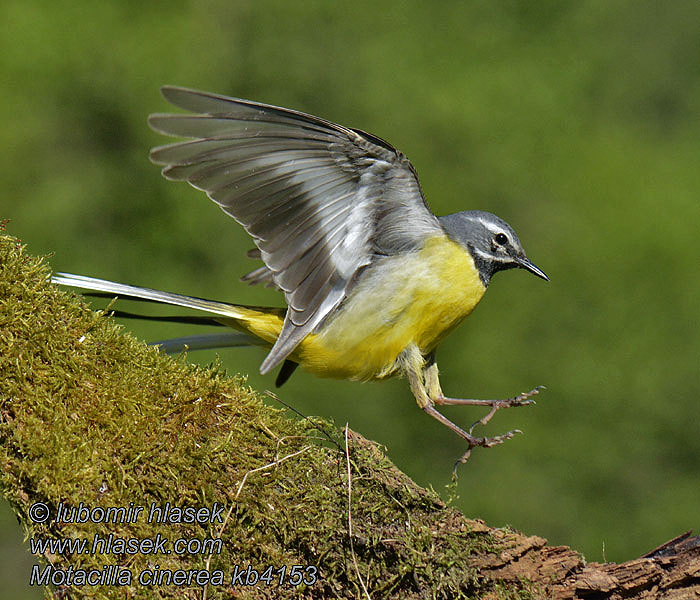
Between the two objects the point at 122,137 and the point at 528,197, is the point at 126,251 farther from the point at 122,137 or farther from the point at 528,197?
the point at 528,197

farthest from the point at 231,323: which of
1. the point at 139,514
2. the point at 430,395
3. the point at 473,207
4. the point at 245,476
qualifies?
the point at 473,207

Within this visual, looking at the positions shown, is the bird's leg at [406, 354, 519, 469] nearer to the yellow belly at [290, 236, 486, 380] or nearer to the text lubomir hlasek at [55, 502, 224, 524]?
the yellow belly at [290, 236, 486, 380]

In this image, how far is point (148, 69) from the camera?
787cm

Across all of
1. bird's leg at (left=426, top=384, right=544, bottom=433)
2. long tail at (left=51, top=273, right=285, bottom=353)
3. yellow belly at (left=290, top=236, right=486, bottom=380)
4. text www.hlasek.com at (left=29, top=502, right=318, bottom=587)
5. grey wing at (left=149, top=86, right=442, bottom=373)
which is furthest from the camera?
yellow belly at (left=290, top=236, right=486, bottom=380)

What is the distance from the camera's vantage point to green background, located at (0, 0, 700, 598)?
786cm

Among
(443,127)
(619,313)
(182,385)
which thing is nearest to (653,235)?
(619,313)

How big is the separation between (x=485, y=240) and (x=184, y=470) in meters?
2.28

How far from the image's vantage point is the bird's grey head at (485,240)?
4.21m

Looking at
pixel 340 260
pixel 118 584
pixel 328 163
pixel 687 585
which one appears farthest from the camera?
pixel 340 260

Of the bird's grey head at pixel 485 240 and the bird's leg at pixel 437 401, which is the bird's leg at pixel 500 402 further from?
the bird's grey head at pixel 485 240

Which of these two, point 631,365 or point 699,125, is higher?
point 699,125

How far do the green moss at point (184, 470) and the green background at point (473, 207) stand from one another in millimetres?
4745

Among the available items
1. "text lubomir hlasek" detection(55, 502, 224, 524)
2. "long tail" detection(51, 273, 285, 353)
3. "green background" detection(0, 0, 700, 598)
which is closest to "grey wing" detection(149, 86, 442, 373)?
"long tail" detection(51, 273, 285, 353)

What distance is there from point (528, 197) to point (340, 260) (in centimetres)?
487
